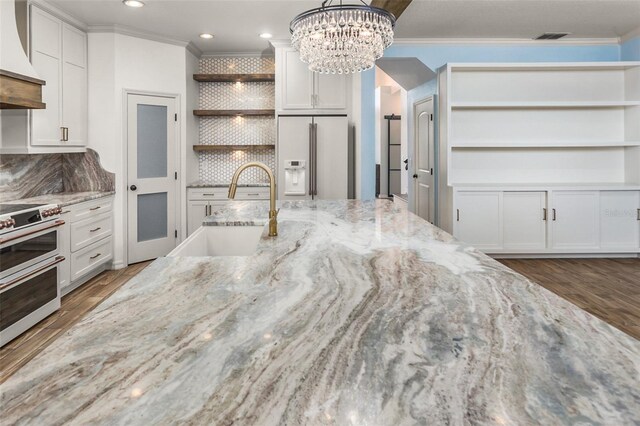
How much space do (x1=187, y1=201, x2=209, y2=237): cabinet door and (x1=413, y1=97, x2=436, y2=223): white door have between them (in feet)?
9.30

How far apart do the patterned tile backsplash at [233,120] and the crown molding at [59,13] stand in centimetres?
164

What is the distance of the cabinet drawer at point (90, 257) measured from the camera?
153 inches

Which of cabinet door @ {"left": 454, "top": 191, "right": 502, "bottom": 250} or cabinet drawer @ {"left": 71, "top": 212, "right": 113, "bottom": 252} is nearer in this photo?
cabinet drawer @ {"left": 71, "top": 212, "right": 113, "bottom": 252}

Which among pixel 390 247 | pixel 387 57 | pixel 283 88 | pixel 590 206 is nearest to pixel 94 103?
→ pixel 283 88

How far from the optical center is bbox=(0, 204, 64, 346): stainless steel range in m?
2.67

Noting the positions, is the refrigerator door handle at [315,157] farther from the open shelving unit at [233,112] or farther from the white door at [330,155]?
the open shelving unit at [233,112]

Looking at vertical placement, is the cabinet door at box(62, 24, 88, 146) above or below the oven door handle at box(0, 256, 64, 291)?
above

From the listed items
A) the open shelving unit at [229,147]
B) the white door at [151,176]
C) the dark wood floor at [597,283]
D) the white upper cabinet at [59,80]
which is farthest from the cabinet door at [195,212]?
the dark wood floor at [597,283]

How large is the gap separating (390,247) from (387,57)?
4.11 meters

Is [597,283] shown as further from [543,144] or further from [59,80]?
[59,80]

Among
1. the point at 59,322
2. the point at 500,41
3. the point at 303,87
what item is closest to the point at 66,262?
the point at 59,322

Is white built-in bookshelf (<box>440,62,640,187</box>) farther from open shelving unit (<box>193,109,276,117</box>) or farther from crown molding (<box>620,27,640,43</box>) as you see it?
open shelving unit (<box>193,109,276,117</box>)

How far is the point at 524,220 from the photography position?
5.01 m

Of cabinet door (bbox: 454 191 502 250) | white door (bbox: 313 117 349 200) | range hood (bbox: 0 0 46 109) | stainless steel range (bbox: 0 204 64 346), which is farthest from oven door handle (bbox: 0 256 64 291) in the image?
cabinet door (bbox: 454 191 502 250)
